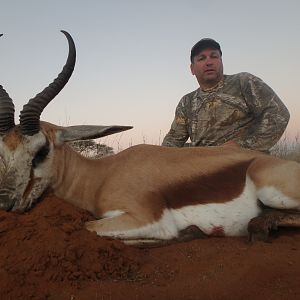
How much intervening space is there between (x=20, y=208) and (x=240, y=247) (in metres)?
1.96

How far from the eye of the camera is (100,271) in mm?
2926

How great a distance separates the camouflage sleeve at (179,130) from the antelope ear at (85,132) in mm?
3587

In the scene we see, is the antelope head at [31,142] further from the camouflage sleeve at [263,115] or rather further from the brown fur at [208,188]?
the camouflage sleeve at [263,115]

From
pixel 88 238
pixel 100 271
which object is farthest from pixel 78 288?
pixel 88 238

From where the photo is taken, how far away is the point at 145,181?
415 centimetres

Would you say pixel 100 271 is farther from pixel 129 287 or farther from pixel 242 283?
pixel 242 283

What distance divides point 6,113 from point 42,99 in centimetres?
37

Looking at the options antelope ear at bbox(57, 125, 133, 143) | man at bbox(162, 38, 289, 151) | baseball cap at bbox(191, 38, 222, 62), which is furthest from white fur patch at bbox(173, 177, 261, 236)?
baseball cap at bbox(191, 38, 222, 62)

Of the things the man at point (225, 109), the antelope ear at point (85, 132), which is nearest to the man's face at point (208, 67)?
the man at point (225, 109)

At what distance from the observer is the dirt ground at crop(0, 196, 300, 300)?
2586mm

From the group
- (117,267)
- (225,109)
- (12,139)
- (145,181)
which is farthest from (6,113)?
(225,109)

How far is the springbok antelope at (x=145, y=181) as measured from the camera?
12.6ft

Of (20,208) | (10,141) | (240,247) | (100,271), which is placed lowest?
(240,247)

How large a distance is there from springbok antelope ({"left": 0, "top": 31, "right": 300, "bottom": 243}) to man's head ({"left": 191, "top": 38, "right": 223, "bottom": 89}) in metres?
2.89
